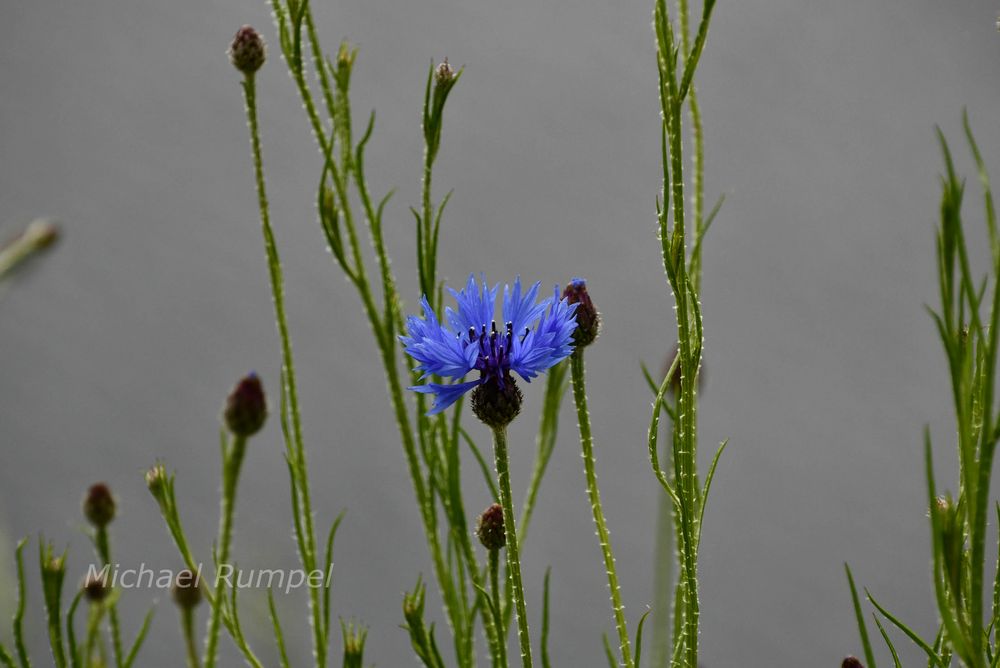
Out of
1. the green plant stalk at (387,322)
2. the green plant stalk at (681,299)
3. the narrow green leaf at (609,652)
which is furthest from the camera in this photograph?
the green plant stalk at (387,322)

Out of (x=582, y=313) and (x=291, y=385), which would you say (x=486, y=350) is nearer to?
(x=582, y=313)

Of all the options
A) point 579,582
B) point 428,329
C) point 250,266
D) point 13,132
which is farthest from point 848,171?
point 428,329

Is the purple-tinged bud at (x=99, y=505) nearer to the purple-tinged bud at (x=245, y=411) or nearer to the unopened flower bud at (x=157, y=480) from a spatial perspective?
the unopened flower bud at (x=157, y=480)

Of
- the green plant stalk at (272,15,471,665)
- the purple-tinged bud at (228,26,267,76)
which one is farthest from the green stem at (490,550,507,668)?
the purple-tinged bud at (228,26,267,76)

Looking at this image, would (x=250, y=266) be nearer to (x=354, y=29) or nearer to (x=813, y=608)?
(x=354, y=29)

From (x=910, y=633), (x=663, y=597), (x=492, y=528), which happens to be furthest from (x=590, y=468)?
(x=663, y=597)

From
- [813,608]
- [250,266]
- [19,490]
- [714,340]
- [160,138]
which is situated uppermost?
[160,138]

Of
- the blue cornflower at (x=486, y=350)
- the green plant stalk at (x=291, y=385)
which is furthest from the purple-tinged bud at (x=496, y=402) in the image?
the green plant stalk at (x=291, y=385)
